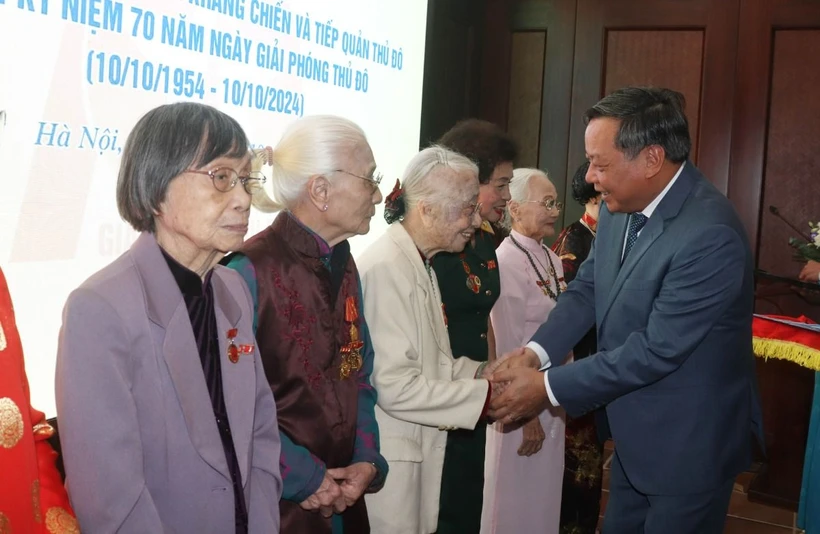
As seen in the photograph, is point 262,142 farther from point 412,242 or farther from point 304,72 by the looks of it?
point 412,242

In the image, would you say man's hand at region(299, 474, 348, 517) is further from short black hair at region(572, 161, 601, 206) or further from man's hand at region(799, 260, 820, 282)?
man's hand at region(799, 260, 820, 282)

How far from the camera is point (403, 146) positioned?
4.26m

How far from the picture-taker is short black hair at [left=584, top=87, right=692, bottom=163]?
98.6 inches

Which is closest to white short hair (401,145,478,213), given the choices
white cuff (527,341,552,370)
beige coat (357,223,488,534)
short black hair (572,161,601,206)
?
beige coat (357,223,488,534)

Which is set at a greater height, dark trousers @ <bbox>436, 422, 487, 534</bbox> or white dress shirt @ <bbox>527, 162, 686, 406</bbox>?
white dress shirt @ <bbox>527, 162, 686, 406</bbox>

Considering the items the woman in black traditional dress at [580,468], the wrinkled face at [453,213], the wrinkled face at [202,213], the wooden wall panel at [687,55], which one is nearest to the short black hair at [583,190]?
the woman in black traditional dress at [580,468]

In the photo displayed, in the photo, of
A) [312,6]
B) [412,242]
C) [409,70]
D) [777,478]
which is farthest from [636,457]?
[777,478]

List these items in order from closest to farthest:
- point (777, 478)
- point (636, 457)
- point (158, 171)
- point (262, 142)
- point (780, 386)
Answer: point (158, 171) < point (636, 457) < point (262, 142) < point (777, 478) < point (780, 386)

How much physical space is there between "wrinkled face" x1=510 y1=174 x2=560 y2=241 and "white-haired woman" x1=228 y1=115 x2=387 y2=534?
56.9 inches

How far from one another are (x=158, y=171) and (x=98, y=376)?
0.40 m

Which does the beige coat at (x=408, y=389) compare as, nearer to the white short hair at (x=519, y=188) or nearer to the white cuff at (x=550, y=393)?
the white cuff at (x=550, y=393)

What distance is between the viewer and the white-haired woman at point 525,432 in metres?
3.33

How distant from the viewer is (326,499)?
6.63ft

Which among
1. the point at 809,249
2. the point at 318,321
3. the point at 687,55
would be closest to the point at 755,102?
the point at 687,55
